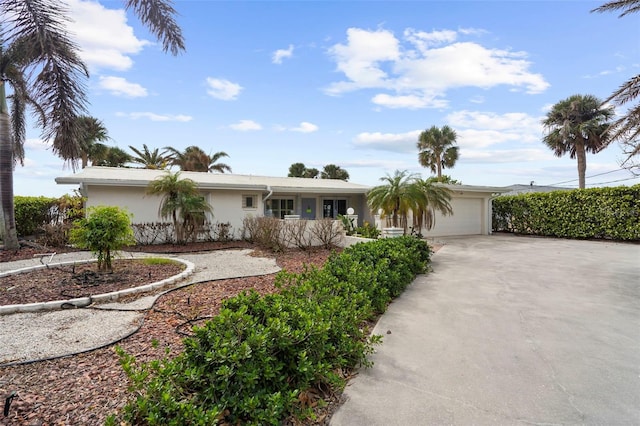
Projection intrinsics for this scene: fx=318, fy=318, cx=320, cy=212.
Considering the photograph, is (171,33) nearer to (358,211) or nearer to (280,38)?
(280,38)

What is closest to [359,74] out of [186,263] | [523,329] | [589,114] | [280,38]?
[280,38]

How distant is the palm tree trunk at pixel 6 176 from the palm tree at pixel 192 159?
57.8 feet

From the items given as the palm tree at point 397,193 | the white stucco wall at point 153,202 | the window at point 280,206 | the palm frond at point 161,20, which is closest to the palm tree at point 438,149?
the window at point 280,206

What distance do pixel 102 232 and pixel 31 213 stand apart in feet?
31.6

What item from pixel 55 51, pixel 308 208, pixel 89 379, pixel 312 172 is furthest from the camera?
pixel 312 172

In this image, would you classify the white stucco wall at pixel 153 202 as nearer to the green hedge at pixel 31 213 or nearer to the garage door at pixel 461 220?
the green hedge at pixel 31 213

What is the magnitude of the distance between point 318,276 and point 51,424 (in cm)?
317

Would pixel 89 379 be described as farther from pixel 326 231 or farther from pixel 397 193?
pixel 397 193

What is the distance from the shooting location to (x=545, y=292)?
6.25 metres

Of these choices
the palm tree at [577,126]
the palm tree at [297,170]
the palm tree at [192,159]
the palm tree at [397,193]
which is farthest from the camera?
the palm tree at [297,170]

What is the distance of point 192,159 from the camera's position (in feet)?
93.0

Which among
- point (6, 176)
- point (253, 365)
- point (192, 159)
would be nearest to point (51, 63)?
point (6, 176)

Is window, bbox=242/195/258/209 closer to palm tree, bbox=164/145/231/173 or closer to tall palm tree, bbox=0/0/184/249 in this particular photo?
tall palm tree, bbox=0/0/184/249

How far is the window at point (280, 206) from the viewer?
56.3 feet
